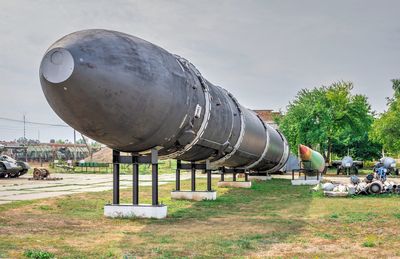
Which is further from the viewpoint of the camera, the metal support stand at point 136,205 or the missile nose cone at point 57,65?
the metal support stand at point 136,205

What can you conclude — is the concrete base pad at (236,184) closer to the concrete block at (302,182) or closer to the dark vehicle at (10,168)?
the concrete block at (302,182)

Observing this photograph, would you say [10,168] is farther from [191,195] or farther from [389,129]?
[389,129]

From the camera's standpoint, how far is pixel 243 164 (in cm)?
2095

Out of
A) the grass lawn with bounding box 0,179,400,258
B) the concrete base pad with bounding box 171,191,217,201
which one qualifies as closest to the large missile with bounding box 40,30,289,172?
the grass lawn with bounding box 0,179,400,258

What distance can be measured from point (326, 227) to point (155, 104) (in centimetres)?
456

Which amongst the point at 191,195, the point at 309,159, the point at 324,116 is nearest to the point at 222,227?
the point at 191,195

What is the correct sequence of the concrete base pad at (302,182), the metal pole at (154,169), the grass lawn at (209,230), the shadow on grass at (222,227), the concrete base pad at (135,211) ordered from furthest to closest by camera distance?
the concrete base pad at (302,182), the concrete base pad at (135,211), the metal pole at (154,169), the shadow on grass at (222,227), the grass lawn at (209,230)

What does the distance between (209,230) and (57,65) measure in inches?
178

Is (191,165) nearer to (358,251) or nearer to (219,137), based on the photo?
(219,137)

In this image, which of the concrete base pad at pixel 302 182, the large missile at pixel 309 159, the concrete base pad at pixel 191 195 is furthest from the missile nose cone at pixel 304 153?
the concrete base pad at pixel 191 195

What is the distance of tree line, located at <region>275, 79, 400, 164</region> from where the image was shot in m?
42.0

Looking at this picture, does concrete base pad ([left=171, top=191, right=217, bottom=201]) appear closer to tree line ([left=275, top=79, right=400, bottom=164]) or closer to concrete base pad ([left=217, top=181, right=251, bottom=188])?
concrete base pad ([left=217, top=181, right=251, bottom=188])

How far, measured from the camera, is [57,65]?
9336 millimetres

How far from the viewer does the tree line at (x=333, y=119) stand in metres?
42.0
